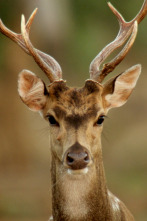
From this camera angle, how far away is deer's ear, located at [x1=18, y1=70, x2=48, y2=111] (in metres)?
8.53

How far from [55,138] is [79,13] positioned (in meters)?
15.0

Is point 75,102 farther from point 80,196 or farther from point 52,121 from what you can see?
point 80,196

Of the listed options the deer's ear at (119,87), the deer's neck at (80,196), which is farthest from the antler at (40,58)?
the deer's neck at (80,196)

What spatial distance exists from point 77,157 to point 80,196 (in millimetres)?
651

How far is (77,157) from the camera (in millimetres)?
7633

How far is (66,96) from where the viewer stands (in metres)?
8.34

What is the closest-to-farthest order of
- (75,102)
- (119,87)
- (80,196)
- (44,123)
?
1. (80,196)
2. (75,102)
3. (119,87)
4. (44,123)

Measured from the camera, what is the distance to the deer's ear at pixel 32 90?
8531mm

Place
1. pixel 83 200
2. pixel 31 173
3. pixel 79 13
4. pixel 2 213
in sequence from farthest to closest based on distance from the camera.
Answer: pixel 79 13 → pixel 31 173 → pixel 2 213 → pixel 83 200

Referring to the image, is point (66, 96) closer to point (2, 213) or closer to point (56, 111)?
point (56, 111)

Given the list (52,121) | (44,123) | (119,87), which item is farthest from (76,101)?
(44,123)

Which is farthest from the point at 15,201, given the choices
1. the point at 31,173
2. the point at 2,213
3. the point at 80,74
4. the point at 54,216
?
the point at 54,216

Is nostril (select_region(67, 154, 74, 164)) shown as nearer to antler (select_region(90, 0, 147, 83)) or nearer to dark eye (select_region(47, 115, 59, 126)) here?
dark eye (select_region(47, 115, 59, 126))

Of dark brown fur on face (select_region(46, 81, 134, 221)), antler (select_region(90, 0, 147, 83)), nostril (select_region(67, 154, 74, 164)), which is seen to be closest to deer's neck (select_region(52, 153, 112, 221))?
dark brown fur on face (select_region(46, 81, 134, 221))
